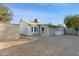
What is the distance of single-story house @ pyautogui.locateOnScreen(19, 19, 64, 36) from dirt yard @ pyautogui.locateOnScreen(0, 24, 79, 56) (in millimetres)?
56

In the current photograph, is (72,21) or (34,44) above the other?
(72,21)

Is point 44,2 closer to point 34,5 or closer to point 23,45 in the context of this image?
point 34,5

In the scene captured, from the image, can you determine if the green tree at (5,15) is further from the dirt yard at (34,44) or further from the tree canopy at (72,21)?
the tree canopy at (72,21)

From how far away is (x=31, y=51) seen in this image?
499 cm

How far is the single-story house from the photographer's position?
16.5 feet

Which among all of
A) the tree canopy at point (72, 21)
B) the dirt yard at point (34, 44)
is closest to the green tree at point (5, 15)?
the dirt yard at point (34, 44)

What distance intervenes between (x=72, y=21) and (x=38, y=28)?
0.43 meters

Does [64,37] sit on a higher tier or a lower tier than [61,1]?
lower

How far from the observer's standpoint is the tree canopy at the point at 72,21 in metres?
4.99

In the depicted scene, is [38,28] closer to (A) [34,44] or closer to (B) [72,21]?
(A) [34,44]

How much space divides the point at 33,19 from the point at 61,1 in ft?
1.36

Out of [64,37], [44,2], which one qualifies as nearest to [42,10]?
[44,2]

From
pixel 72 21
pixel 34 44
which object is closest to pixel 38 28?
pixel 34 44

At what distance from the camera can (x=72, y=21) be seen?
5.02 m
